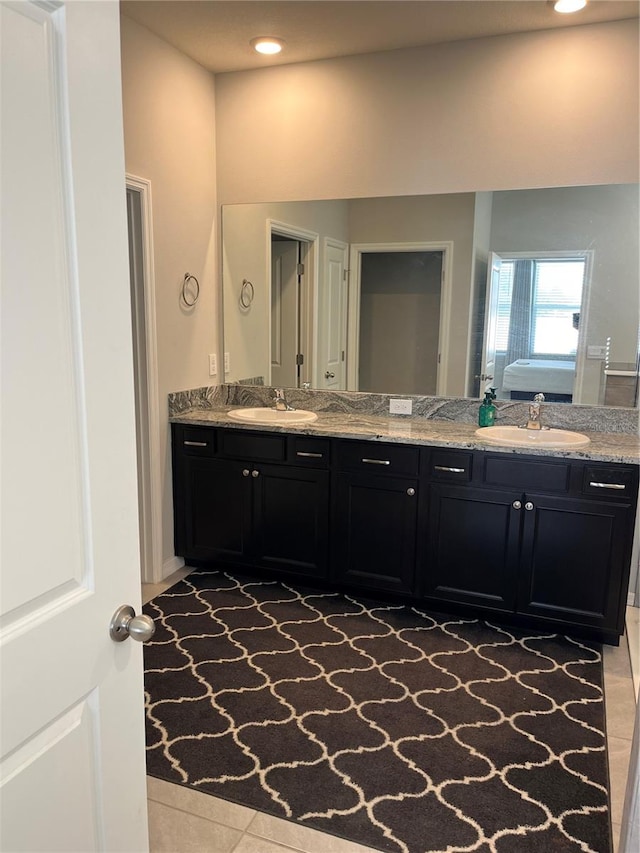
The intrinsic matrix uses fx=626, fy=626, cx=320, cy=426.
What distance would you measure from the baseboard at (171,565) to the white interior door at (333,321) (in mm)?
1320

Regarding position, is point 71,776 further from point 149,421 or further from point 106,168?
point 149,421

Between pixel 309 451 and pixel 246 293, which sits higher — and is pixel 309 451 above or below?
below

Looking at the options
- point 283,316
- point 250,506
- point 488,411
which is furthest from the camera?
point 283,316

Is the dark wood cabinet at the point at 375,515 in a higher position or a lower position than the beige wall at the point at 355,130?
lower

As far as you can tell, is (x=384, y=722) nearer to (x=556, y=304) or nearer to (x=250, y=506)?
(x=250, y=506)

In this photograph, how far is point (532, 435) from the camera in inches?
125

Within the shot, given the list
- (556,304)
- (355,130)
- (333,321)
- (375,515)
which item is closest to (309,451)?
(375,515)

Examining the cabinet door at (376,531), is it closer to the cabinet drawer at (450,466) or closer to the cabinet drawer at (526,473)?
the cabinet drawer at (450,466)

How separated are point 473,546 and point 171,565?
1.71 metres

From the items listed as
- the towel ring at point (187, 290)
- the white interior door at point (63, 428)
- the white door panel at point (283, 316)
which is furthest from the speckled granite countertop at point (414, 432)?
the white interior door at point (63, 428)

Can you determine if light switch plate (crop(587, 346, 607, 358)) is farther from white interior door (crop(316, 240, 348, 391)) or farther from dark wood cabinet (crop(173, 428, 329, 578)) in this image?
dark wood cabinet (crop(173, 428, 329, 578))

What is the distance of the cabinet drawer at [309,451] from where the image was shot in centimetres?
320

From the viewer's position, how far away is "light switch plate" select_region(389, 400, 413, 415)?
3.53m

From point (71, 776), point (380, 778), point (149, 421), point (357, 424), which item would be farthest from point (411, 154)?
point (71, 776)
